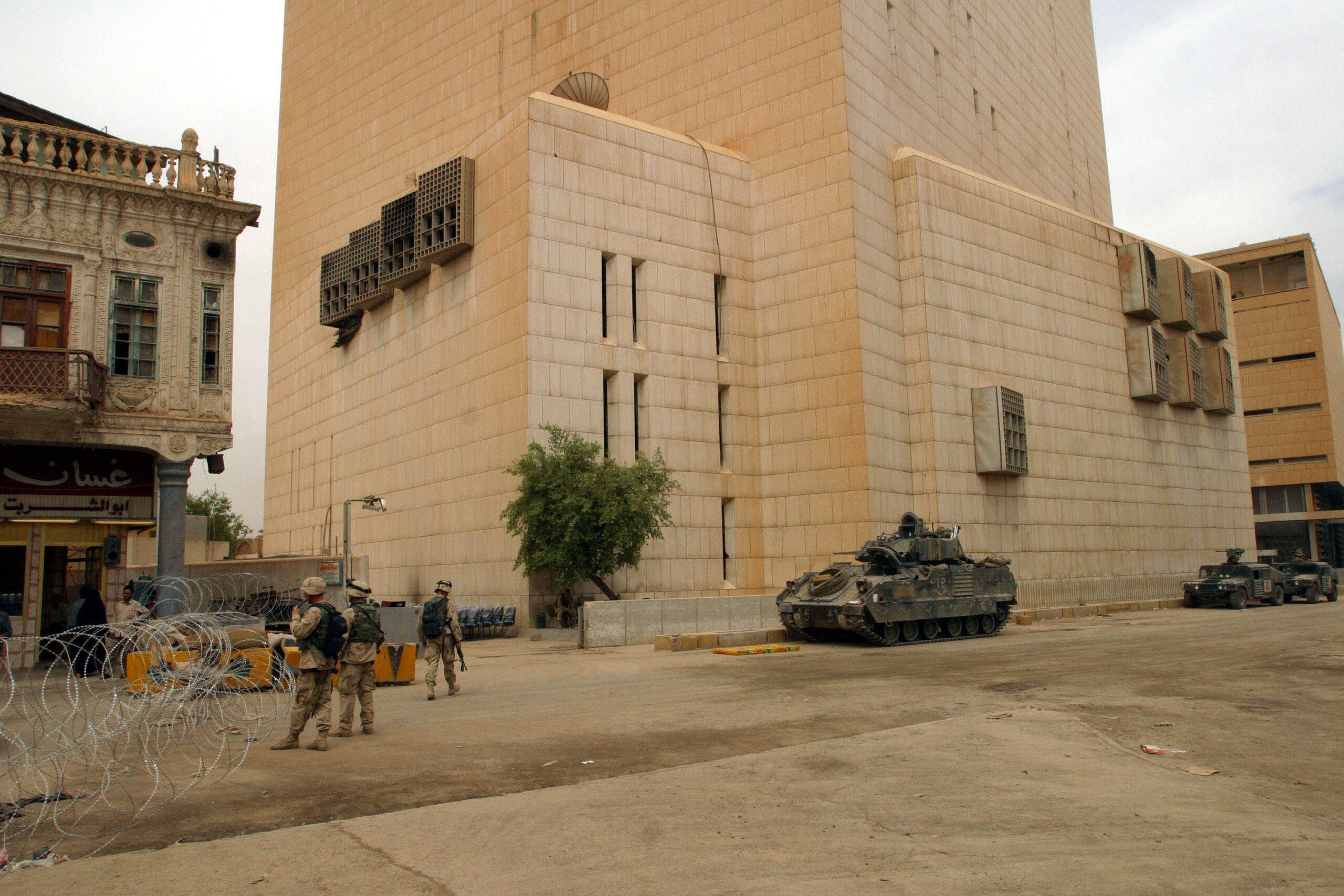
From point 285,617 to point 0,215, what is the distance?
14901 millimetres

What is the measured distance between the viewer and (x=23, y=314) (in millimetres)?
18234

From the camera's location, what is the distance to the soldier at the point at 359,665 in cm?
1190

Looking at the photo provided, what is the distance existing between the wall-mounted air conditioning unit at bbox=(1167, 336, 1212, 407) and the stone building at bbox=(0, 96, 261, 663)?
139 feet

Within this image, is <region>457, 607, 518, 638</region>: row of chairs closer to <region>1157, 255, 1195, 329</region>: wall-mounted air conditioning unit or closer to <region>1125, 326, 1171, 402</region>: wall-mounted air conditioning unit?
<region>1125, 326, 1171, 402</region>: wall-mounted air conditioning unit

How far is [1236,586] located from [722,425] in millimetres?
20066

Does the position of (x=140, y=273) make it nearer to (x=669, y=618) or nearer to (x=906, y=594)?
(x=669, y=618)

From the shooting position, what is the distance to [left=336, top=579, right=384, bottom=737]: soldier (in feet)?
39.0

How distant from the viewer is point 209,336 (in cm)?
1994

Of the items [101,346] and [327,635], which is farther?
[101,346]

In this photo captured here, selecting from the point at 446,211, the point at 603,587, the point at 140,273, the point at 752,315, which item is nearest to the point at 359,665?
the point at 140,273

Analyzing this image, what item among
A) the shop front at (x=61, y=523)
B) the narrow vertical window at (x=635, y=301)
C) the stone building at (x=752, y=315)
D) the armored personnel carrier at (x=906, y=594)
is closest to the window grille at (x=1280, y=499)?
the stone building at (x=752, y=315)

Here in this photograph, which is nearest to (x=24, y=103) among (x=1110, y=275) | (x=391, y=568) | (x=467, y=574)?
(x=467, y=574)

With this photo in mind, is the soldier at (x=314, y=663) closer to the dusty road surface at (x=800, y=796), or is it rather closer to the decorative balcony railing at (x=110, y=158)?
the dusty road surface at (x=800, y=796)

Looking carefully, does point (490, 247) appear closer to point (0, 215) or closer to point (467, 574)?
point (467, 574)
